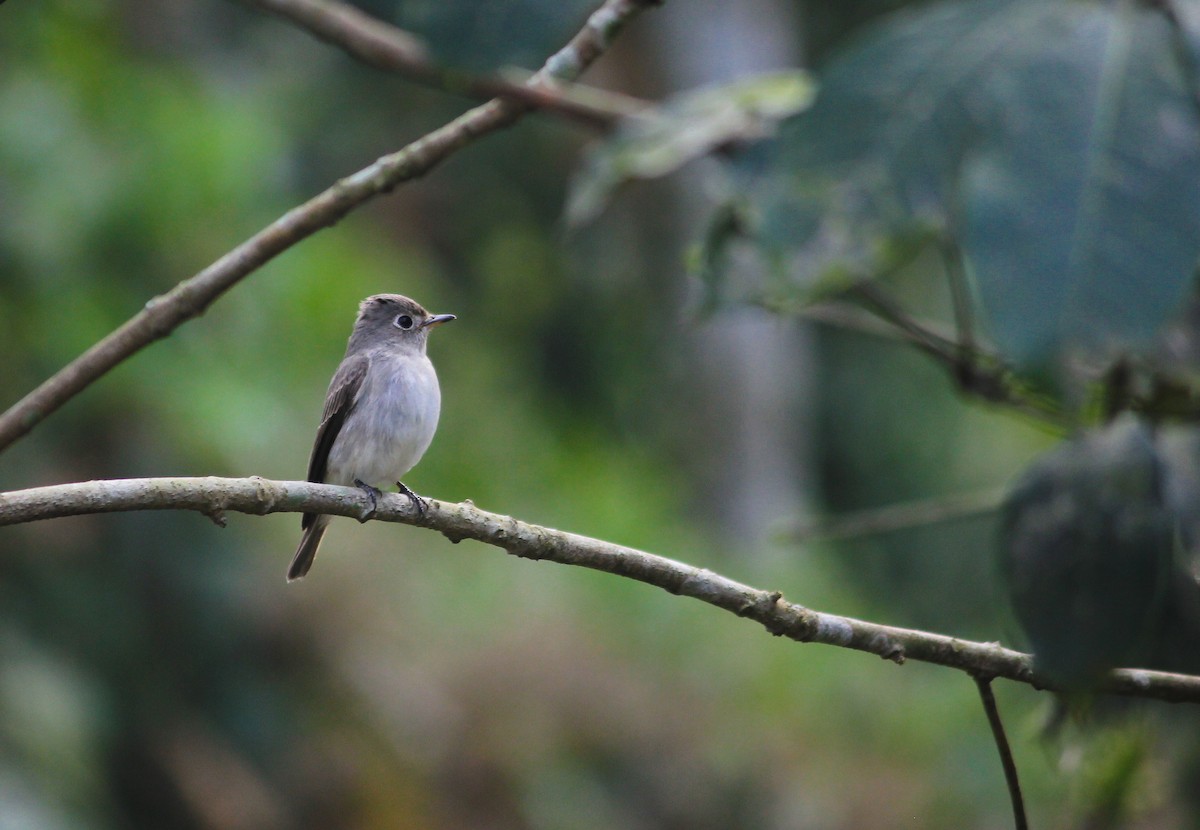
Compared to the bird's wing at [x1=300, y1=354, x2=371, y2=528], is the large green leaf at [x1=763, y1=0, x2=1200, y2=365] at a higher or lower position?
lower

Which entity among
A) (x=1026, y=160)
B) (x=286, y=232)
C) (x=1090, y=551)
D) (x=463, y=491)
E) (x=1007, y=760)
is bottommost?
(x=1007, y=760)

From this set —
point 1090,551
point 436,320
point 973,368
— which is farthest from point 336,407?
point 1090,551

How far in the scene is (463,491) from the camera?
303 inches

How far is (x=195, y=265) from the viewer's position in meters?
5.43

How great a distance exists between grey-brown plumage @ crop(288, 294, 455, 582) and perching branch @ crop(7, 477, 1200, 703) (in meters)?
1.33

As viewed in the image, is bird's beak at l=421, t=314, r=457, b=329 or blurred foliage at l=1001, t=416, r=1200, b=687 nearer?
blurred foliage at l=1001, t=416, r=1200, b=687

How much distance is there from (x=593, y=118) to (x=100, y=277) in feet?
9.33

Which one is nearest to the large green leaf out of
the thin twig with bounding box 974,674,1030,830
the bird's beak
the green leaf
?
the thin twig with bounding box 974,674,1030,830

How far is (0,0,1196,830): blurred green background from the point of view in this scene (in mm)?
5023

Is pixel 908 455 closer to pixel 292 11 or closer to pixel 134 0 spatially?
pixel 134 0

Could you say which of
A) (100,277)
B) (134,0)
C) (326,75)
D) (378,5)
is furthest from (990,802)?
(326,75)

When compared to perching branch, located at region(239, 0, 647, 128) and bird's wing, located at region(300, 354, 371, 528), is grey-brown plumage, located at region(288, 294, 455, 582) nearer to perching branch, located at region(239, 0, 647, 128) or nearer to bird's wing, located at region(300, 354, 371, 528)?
bird's wing, located at region(300, 354, 371, 528)

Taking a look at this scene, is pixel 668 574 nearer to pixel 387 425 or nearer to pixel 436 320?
pixel 387 425

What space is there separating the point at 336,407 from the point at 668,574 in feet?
7.05
